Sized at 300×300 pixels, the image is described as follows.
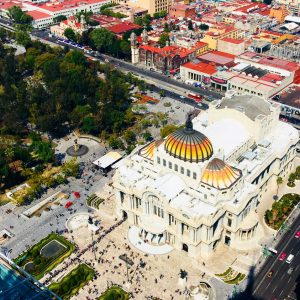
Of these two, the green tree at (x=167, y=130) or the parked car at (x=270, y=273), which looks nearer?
the parked car at (x=270, y=273)

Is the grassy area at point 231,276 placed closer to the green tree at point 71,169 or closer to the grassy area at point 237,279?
the grassy area at point 237,279

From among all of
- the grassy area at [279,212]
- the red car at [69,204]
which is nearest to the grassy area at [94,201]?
the red car at [69,204]

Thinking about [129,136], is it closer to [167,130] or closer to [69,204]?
[167,130]

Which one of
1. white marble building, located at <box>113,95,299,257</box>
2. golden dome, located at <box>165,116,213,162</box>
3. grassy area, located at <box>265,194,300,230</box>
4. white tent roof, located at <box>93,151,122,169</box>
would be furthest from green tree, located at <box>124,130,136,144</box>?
grassy area, located at <box>265,194,300,230</box>

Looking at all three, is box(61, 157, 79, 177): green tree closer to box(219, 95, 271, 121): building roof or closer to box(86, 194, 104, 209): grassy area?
box(86, 194, 104, 209): grassy area

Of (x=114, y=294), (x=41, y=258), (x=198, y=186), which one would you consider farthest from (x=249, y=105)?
(x=41, y=258)

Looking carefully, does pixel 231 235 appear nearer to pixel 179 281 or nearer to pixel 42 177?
pixel 179 281

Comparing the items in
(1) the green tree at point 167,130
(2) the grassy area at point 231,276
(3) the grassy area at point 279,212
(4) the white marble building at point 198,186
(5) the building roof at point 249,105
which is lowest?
(2) the grassy area at point 231,276
